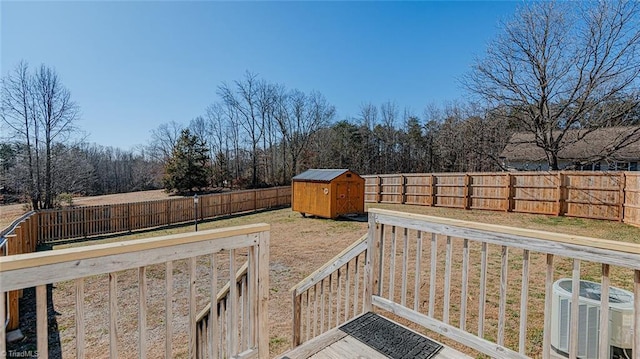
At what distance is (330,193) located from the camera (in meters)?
11.8

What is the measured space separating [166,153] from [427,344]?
2907cm

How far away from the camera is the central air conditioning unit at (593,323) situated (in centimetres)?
221

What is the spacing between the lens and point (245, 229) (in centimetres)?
178

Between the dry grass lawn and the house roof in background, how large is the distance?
506 cm

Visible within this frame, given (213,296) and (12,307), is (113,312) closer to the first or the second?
(213,296)

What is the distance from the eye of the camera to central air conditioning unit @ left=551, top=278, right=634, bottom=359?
2.21 meters

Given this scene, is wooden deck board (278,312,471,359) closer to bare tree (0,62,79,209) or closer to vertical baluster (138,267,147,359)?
vertical baluster (138,267,147,359)

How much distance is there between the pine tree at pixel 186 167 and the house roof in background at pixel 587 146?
21.0 m

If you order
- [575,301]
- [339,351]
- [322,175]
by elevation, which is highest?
[322,175]

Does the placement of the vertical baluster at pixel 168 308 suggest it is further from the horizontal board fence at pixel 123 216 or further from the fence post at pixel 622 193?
the fence post at pixel 622 193

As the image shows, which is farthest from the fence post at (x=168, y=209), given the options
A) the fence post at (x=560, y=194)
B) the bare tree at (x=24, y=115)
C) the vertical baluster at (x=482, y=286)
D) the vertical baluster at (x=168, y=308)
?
the fence post at (x=560, y=194)

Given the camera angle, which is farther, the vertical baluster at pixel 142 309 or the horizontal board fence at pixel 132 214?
the horizontal board fence at pixel 132 214

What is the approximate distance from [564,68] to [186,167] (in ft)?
76.2

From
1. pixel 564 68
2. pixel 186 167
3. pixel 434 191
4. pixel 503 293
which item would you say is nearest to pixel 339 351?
pixel 503 293
